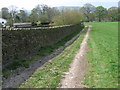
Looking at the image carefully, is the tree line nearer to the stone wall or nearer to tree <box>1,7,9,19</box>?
tree <box>1,7,9,19</box>

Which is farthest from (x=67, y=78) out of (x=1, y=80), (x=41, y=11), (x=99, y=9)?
(x=99, y=9)

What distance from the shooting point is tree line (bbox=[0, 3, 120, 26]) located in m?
57.3

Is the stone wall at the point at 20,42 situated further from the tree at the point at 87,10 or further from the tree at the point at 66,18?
the tree at the point at 87,10

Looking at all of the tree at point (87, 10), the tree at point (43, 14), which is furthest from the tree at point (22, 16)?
the tree at point (87, 10)

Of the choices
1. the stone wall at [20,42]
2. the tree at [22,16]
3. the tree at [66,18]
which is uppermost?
the tree at [22,16]

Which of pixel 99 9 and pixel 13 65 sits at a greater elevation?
pixel 99 9

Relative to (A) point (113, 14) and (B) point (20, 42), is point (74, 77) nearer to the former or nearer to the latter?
(B) point (20, 42)

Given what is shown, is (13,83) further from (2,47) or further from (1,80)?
(2,47)

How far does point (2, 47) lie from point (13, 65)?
39.9 inches

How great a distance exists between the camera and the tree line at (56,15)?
57281 mm

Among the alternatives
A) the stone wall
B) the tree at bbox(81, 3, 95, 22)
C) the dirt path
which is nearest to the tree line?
the tree at bbox(81, 3, 95, 22)

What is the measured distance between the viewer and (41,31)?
1522cm

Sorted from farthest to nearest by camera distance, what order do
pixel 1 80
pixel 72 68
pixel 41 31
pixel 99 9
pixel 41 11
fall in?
pixel 99 9 → pixel 41 11 → pixel 41 31 → pixel 72 68 → pixel 1 80

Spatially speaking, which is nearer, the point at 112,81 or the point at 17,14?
the point at 112,81
